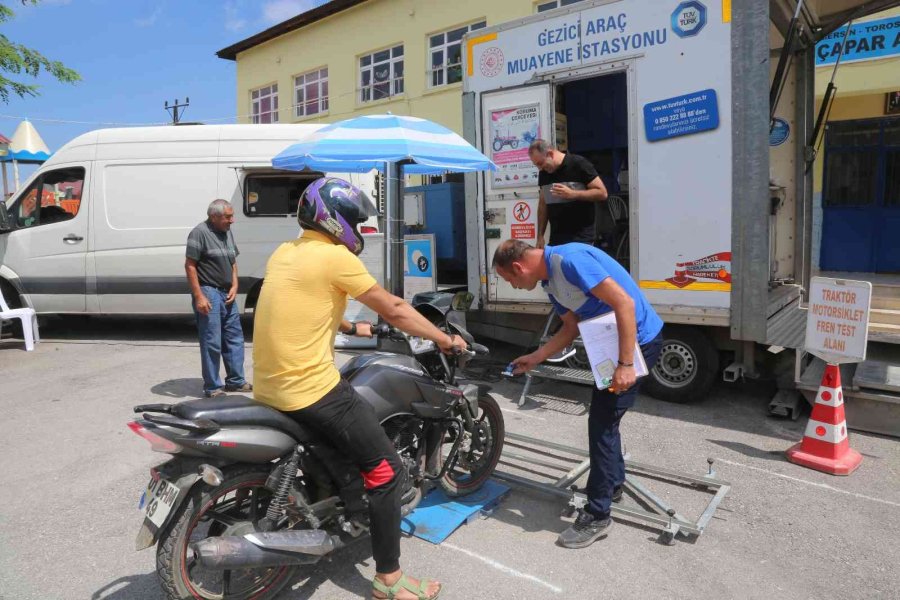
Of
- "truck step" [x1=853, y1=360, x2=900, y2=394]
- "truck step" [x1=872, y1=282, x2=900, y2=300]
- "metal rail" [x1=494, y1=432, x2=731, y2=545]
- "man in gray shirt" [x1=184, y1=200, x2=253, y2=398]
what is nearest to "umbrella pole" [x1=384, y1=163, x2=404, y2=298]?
"man in gray shirt" [x1=184, y1=200, x2=253, y2=398]

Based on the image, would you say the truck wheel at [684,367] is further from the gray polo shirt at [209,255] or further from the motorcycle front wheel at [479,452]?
the gray polo shirt at [209,255]

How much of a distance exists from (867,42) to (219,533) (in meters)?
11.2

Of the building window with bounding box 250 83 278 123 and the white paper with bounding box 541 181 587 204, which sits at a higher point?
the building window with bounding box 250 83 278 123

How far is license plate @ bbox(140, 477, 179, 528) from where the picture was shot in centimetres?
244

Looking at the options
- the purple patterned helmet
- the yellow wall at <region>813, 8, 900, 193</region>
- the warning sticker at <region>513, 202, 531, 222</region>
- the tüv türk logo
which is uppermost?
the yellow wall at <region>813, 8, 900, 193</region>

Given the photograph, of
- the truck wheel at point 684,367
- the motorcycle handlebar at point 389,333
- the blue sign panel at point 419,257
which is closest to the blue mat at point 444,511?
the motorcycle handlebar at point 389,333

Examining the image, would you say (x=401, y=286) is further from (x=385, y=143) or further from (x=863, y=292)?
(x=863, y=292)

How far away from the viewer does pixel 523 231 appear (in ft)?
20.7

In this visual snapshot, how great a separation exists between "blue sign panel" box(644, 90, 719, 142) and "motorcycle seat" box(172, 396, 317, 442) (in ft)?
13.4

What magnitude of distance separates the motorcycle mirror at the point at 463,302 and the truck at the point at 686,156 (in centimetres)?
14

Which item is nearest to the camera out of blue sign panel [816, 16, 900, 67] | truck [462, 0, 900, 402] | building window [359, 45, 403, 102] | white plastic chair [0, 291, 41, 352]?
truck [462, 0, 900, 402]

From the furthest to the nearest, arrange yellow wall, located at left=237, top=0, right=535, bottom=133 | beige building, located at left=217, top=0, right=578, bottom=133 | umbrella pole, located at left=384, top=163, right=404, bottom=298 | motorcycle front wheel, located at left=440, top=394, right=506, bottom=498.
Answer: beige building, located at left=217, top=0, right=578, bottom=133, yellow wall, located at left=237, top=0, right=535, bottom=133, umbrella pole, located at left=384, top=163, right=404, bottom=298, motorcycle front wheel, located at left=440, top=394, right=506, bottom=498

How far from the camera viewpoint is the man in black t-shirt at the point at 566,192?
568 centimetres

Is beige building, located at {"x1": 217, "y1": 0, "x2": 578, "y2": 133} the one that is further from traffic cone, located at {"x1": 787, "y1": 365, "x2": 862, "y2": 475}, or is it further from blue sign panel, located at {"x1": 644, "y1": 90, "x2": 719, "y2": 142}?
traffic cone, located at {"x1": 787, "y1": 365, "x2": 862, "y2": 475}
